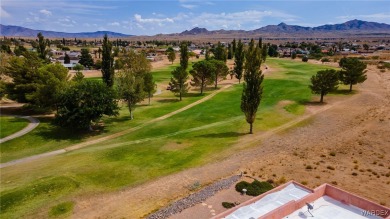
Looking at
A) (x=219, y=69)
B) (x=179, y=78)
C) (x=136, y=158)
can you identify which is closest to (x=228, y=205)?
(x=136, y=158)

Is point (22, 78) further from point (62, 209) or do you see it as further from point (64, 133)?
point (62, 209)

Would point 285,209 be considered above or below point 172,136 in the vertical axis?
above

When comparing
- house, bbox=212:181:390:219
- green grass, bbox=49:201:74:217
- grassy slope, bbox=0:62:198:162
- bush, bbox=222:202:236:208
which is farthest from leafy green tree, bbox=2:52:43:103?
house, bbox=212:181:390:219

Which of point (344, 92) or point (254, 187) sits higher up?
point (344, 92)

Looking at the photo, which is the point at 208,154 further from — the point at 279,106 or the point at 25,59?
the point at 25,59

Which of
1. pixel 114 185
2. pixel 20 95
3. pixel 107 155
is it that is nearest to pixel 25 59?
pixel 20 95

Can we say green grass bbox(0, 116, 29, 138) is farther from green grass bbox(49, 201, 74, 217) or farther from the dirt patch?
green grass bbox(49, 201, 74, 217)
